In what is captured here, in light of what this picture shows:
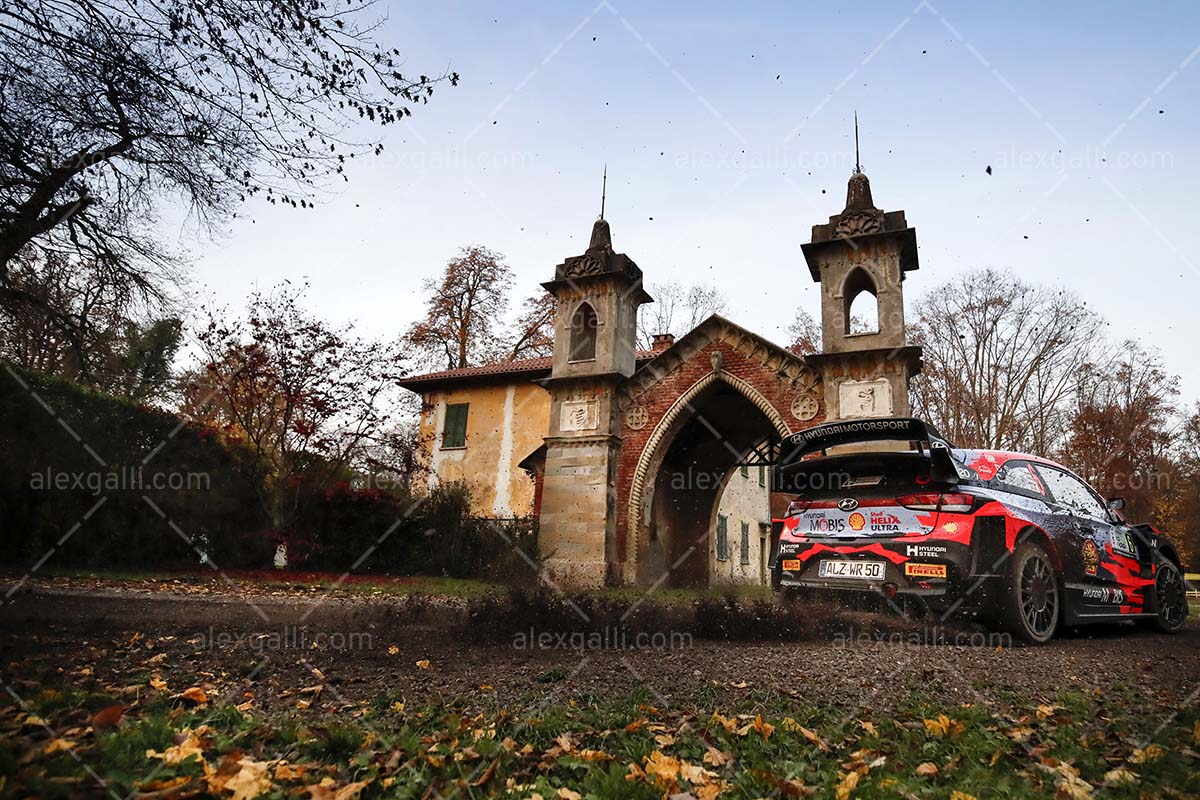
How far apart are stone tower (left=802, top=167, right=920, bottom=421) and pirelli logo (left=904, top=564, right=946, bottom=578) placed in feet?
26.3

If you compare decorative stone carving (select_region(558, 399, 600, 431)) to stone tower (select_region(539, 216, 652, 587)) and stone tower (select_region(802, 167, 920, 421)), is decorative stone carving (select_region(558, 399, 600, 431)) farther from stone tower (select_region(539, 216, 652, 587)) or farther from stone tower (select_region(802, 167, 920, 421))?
stone tower (select_region(802, 167, 920, 421))

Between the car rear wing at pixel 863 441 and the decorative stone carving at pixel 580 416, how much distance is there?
28.7 feet

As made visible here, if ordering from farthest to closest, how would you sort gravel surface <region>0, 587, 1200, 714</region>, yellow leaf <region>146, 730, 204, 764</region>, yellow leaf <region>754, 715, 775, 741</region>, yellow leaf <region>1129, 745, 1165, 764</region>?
gravel surface <region>0, 587, 1200, 714</region> < yellow leaf <region>754, 715, 775, 741</region> < yellow leaf <region>1129, 745, 1165, 764</region> < yellow leaf <region>146, 730, 204, 764</region>

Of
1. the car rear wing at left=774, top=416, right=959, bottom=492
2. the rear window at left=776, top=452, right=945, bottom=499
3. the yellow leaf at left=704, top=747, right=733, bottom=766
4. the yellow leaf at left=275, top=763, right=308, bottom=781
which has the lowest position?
the yellow leaf at left=275, top=763, right=308, bottom=781

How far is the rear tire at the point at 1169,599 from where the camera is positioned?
26.6 ft

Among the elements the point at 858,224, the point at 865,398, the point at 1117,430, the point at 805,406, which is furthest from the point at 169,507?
the point at 1117,430

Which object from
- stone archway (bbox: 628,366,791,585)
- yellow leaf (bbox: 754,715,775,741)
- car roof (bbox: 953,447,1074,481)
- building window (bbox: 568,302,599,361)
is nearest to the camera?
yellow leaf (bbox: 754,715,775,741)

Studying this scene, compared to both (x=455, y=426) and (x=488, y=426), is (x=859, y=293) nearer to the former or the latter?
(x=488, y=426)

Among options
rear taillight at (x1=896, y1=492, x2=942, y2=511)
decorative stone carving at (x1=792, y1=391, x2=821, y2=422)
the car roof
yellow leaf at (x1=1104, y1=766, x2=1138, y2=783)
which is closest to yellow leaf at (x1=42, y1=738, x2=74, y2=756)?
yellow leaf at (x1=1104, y1=766, x2=1138, y2=783)

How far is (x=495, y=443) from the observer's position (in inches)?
1034

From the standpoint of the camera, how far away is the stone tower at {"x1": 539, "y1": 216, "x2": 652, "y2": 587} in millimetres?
15320

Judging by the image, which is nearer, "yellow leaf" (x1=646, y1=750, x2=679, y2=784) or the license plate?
"yellow leaf" (x1=646, y1=750, x2=679, y2=784)

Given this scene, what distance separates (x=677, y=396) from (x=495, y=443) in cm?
1191

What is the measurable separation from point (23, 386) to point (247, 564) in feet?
17.3
